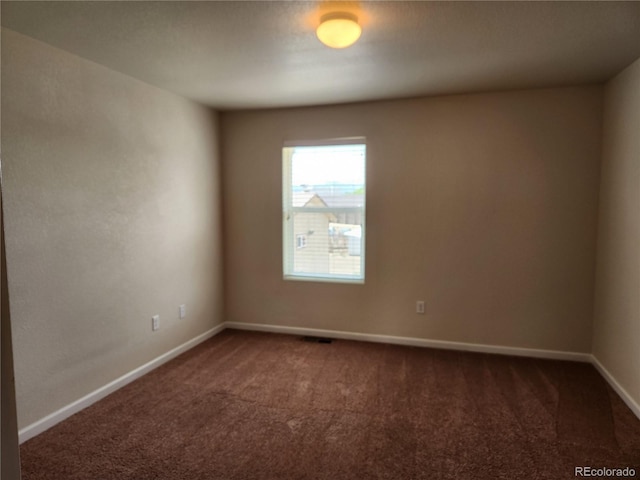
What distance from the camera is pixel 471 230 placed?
11.6 feet

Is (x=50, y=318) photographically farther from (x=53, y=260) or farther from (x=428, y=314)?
(x=428, y=314)

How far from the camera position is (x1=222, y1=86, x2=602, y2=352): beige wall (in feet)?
10.9

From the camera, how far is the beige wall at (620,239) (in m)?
2.61

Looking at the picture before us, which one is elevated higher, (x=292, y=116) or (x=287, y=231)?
A: (x=292, y=116)

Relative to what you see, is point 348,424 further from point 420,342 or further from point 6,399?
point 6,399

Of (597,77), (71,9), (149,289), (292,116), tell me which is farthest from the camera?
(292,116)

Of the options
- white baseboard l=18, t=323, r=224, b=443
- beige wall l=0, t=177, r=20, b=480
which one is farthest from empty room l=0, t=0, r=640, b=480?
beige wall l=0, t=177, r=20, b=480

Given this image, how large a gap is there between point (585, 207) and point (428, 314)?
64.4 inches

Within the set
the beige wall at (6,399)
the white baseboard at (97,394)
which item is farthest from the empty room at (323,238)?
the beige wall at (6,399)

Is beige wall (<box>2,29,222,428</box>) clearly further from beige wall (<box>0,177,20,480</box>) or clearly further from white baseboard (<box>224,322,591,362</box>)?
beige wall (<box>0,177,20,480</box>)

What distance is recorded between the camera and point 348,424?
243 centimetres

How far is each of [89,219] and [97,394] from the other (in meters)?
1.24

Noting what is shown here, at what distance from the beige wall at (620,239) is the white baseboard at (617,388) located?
0.03 metres

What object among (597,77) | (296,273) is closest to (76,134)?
(296,273)
